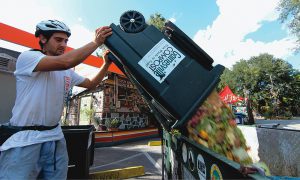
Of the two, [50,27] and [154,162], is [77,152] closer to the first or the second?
[50,27]

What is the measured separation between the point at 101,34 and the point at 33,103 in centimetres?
82

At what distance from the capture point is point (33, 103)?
68.8 inches

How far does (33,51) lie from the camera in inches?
71.0

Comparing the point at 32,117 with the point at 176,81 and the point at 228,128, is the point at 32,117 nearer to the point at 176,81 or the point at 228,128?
the point at 176,81

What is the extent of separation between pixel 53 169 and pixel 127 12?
159cm

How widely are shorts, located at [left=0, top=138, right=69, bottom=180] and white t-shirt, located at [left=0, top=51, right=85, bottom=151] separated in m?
0.05

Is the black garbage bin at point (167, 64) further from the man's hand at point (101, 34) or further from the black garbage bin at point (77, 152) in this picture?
the black garbage bin at point (77, 152)

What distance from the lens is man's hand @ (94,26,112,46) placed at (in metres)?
1.94

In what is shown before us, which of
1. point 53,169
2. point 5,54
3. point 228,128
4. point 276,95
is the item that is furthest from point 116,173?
point 276,95

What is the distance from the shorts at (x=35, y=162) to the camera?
1.61 metres

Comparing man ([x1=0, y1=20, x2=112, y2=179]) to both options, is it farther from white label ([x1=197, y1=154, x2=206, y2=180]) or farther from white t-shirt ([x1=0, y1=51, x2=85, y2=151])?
white label ([x1=197, y1=154, x2=206, y2=180])

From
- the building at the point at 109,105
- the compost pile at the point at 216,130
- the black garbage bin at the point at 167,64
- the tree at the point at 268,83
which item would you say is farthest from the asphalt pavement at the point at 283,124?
the tree at the point at 268,83

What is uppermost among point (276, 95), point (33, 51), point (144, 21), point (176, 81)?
point (276, 95)

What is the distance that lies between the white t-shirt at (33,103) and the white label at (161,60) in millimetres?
827
